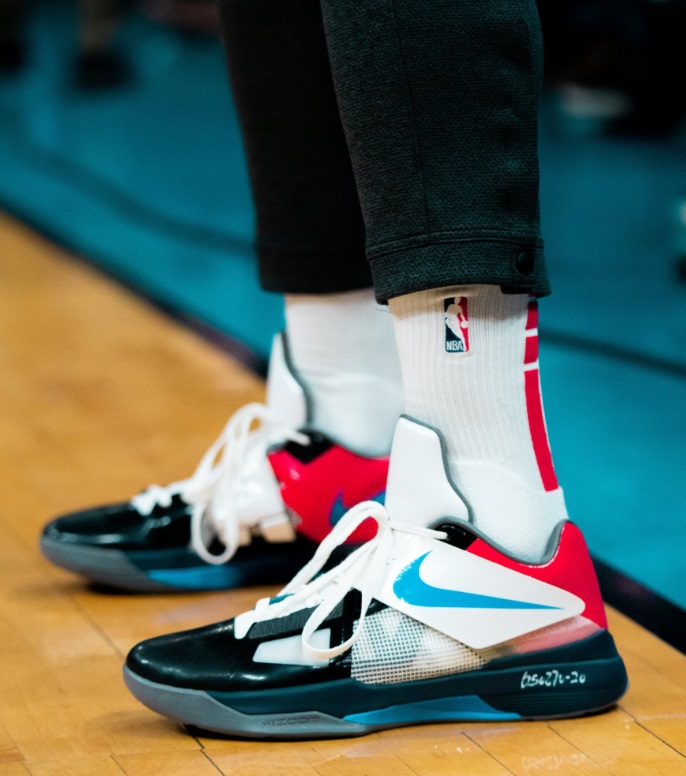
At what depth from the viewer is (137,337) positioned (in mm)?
1835

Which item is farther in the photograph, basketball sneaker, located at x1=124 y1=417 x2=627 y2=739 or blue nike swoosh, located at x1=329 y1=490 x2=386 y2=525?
blue nike swoosh, located at x1=329 y1=490 x2=386 y2=525

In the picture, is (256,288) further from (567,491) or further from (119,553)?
(119,553)

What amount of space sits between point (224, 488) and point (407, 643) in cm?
25

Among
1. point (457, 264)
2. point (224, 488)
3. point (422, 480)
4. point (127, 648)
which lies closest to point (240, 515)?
point (224, 488)

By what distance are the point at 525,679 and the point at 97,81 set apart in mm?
4329


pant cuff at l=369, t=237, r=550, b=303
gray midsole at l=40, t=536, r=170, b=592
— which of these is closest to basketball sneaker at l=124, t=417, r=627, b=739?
pant cuff at l=369, t=237, r=550, b=303

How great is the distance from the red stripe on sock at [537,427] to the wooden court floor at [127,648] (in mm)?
157

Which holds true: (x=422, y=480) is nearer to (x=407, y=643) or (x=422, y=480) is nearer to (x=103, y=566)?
(x=407, y=643)

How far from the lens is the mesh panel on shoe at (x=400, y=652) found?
2.40 feet

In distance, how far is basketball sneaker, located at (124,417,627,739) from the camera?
0.73 metres

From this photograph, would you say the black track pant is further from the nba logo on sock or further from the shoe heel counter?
the shoe heel counter

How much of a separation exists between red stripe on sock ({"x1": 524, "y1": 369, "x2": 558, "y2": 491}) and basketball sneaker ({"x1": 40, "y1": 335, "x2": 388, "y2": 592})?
0.18 metres

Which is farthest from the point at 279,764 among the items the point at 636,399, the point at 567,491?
the point at 636,399

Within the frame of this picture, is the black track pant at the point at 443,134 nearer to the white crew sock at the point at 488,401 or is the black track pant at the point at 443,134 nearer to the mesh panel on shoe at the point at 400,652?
the white crew sock at the point at 488,401
